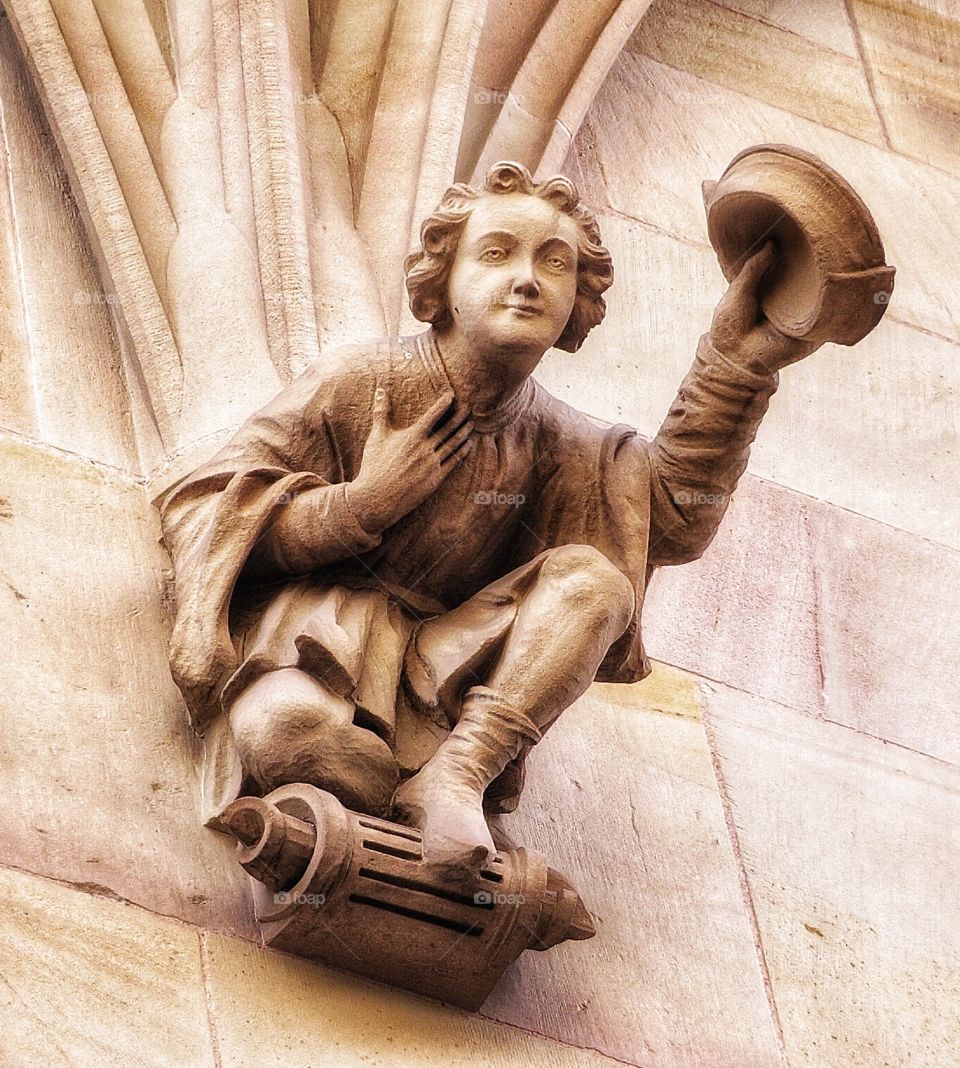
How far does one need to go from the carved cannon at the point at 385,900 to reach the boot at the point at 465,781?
0.10 ft

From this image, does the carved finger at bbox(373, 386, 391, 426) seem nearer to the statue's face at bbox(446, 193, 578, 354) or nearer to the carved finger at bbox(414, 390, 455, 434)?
the carved finger at bbox(414, 390, 455, 434)

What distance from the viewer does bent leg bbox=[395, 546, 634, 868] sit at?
3.39 metres

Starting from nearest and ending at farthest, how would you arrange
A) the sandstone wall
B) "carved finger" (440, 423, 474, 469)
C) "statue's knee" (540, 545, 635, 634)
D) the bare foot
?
1. the bare foot
2. the sandstone wall
3. "statue's knee" (540, 545, 635, 634)
4. "carved finger" (440, 423, 474, 469)

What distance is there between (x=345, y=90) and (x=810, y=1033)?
2155mm

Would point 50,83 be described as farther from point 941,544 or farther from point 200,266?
point 941,544

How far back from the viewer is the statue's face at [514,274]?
3533mm

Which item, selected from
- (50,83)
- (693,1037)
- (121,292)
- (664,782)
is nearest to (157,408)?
(121,292)

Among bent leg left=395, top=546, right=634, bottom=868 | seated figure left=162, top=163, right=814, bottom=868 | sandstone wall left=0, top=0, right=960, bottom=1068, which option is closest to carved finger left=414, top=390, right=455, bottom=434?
seated figure left=162, top=163, right=814, bottom=868

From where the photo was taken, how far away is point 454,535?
12.1 ft

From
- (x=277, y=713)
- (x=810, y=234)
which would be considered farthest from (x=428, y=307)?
(x=277, y=713)

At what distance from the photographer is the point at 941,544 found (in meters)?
4.93

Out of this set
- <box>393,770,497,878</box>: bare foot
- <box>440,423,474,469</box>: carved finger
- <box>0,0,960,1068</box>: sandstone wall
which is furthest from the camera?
<box>440,423,474,469</box>: carved finger

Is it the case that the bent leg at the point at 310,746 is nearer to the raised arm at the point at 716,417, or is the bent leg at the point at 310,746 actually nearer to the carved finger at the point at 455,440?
the carved finger at the point at 455,440

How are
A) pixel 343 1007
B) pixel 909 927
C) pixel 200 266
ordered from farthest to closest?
pixel 200 266
pixel 909 927
pixel 343 1007
